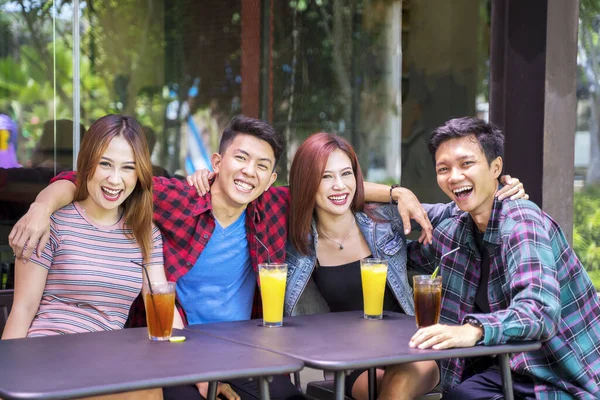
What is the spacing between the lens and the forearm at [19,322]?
2.86 metres

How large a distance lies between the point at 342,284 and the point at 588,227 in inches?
153

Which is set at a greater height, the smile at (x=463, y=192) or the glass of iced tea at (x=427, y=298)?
the smile at (x=463, y=192)

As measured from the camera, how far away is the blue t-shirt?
131 inches

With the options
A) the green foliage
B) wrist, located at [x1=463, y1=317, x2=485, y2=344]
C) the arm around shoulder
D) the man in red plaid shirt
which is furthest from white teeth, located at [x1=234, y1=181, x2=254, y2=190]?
the green foliage

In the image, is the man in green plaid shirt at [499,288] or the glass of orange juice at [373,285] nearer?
the man in green plaid shirt at [499,288]

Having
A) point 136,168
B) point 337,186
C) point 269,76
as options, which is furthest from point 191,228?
point 269,76

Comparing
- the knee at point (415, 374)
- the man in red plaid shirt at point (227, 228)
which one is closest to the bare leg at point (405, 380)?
the knee at point (415, 374)

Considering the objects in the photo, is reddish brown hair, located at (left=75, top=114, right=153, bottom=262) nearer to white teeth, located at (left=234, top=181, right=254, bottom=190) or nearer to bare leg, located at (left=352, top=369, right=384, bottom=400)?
white teeth, located at (left=234, top=181, right=254, bottom=190)

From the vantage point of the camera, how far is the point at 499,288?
3.05 meters

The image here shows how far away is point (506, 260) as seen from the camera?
9.60ft

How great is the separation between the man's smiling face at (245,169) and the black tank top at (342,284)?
402 millimetres

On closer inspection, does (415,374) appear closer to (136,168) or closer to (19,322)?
(136,168)

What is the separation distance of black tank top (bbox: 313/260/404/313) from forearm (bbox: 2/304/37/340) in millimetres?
1120

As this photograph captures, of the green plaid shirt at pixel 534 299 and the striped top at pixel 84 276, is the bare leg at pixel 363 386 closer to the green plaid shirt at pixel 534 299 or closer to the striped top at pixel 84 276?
the green plaid shirt at pixel 534 299
